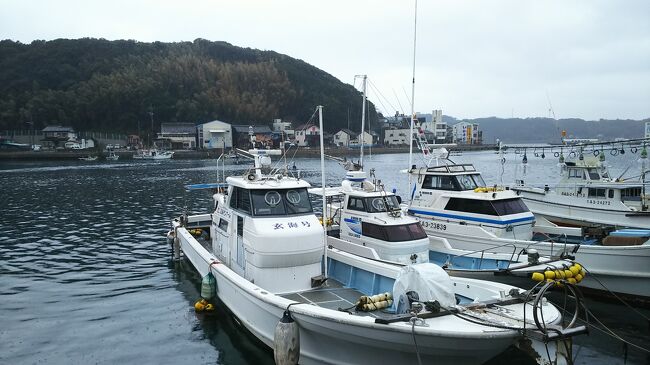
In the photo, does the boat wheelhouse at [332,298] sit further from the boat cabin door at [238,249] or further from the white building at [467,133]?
the white building at [467,133]

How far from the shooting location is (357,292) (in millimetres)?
11930

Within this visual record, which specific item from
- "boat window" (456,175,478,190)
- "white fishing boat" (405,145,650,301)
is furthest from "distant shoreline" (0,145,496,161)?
"boat window" (456,175,478,190)

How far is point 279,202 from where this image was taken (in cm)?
1187

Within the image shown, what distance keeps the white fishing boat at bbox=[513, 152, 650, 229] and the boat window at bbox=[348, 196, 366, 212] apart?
12.3m

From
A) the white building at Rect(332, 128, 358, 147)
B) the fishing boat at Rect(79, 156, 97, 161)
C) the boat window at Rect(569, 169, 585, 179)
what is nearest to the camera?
the boat window at Rect(569, 169, 585, 179)

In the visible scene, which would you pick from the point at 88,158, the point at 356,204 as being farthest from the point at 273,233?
the point at 88,158

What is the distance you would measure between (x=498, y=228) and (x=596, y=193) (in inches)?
364

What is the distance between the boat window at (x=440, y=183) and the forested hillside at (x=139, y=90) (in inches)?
4931

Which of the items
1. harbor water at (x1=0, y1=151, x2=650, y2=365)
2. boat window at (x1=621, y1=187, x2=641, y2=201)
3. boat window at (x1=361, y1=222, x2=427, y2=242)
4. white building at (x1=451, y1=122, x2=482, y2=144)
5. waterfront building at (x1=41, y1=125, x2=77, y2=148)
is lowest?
harbor water at (x1=0, y1=151, x2=650, y2=365)

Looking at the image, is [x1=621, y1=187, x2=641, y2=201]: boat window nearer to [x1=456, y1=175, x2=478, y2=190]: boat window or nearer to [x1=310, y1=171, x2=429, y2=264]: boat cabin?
[x1=456, y1=175, x2=478, y2=190]: boat window

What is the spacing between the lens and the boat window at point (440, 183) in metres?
17.7

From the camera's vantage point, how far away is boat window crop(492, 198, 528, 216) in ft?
52.6

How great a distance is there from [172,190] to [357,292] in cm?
3736

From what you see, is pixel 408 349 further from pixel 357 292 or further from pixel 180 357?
pixel 180 357
